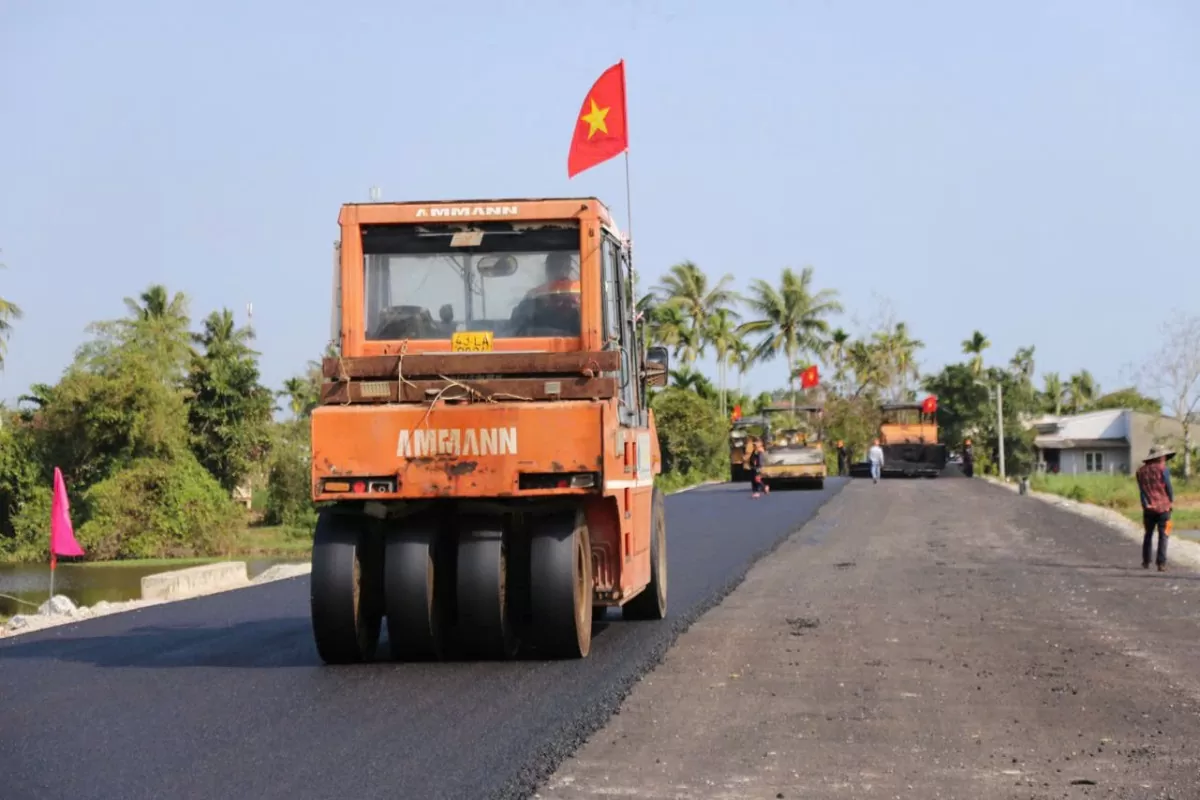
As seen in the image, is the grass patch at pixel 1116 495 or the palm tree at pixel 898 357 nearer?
the grass patch at pixel 1116 495

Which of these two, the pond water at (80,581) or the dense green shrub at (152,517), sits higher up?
the dense green shrub at (152,517)

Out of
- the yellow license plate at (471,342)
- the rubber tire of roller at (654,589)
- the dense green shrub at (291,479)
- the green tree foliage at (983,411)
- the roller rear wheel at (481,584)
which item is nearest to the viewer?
the roller rear wheel at (481,584)

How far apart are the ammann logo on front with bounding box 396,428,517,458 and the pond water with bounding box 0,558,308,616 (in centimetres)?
1968

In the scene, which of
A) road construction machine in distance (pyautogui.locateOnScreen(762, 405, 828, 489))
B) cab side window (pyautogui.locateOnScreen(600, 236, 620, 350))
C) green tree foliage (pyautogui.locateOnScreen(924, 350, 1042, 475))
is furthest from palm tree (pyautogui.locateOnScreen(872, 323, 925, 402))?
cab side window (pyautogui.locateOnScreen(600, 236, 620, 350))

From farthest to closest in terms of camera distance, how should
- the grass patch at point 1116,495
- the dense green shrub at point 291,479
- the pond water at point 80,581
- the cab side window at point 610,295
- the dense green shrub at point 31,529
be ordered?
the dense green shrub at point 291,479
the dense green shrub at point 31,529
the grass patch at point 1116,495
the pond water at point 80,581
the cab side window at point 610,295

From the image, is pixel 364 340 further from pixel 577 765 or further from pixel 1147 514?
pixel 1147 514

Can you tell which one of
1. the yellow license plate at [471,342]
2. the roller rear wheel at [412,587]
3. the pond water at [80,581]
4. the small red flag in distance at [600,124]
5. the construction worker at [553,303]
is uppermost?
the small red flag in distance at [600,124]

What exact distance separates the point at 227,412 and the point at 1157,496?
3939cm

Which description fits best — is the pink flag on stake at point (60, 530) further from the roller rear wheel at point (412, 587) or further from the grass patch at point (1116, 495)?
the grass patch at point (1116, 495)

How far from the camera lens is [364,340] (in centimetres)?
1147

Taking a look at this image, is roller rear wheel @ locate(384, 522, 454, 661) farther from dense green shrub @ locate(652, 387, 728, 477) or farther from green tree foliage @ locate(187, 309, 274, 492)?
dense green shrub @ locate(652, 387, 728, 477)

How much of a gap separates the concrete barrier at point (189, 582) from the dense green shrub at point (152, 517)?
1074 inches

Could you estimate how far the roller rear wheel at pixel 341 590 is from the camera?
1072 centimetres

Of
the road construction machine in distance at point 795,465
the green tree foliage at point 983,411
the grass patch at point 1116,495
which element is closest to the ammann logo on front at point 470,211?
the grass patch at point 1116,495
